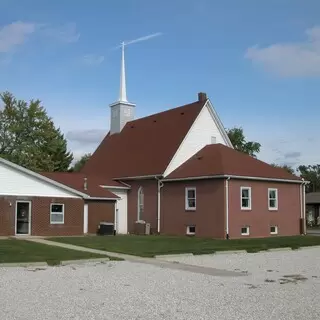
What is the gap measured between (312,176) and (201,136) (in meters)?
85.7

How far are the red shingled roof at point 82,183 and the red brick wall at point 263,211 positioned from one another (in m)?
8.45

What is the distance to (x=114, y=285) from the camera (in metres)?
12.3

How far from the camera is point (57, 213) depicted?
31.9m

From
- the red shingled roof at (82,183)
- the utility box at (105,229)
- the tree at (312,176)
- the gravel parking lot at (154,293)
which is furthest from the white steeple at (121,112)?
the tree at (312,176)

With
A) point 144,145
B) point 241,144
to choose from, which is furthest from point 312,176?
point 144,145

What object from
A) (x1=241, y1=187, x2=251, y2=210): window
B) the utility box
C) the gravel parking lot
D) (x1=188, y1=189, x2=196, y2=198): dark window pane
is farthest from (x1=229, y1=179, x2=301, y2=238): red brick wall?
the gravel parking lot

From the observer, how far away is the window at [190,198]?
109ft

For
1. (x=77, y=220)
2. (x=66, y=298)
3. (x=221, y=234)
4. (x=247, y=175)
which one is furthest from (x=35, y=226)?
(x=66, y=298)

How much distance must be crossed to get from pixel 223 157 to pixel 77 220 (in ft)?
34.0

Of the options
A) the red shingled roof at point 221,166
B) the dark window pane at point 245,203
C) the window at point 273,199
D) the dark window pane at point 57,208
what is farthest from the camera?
the window at point 273,199

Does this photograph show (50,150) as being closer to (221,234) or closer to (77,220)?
(77,220)

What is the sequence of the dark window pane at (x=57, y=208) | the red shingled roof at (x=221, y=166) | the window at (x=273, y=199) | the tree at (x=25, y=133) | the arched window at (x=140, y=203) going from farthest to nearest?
the tree at (x=25, y=133), the arched window at (x=140, y=203), the window at (x=273, y=199), the red shingled roof at (x=221, y=166), the dark window pane at (x=57, y=208)

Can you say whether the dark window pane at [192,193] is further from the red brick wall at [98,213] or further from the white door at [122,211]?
the white door at [122,211]

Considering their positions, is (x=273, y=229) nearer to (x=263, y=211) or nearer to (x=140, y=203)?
(x=263, y=211)
